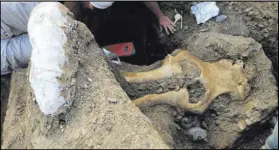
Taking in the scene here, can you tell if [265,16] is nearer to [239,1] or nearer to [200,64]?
[239,1]

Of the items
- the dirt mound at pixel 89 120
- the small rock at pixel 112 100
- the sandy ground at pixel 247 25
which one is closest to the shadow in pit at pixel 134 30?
the sandy ground at pixel 247 25

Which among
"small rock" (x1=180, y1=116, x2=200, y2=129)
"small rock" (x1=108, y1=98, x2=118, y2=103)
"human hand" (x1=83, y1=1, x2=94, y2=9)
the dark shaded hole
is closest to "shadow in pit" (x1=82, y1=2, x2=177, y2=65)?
the dark shaded hole

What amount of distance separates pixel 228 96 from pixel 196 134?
0.26 meters

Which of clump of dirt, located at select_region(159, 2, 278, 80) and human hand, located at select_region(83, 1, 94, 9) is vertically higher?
human hand, located at select_region(83, 1, 94, 9)


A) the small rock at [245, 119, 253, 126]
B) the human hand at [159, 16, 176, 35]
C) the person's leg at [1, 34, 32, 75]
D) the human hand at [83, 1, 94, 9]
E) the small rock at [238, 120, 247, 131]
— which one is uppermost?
the human hand at [83, 1, 94, 9]

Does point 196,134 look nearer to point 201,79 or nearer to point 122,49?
point 201,79

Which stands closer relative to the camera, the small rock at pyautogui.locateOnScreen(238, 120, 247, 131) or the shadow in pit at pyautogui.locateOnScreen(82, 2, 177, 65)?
the small rock at pyautogui.locateOnScreen(238, 120, 247, 131)

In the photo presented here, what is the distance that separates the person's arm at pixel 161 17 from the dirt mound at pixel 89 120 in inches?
34.7

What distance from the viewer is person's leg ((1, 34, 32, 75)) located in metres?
2.99

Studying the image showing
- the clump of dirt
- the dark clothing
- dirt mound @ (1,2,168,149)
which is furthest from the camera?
the dark clothing

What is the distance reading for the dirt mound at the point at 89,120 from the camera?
6.33ft

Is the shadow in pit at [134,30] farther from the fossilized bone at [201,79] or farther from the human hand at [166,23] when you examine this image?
the fossilized bone at [201,79]

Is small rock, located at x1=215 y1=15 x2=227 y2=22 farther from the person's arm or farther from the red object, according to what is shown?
the red object

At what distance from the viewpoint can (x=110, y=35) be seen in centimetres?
337
